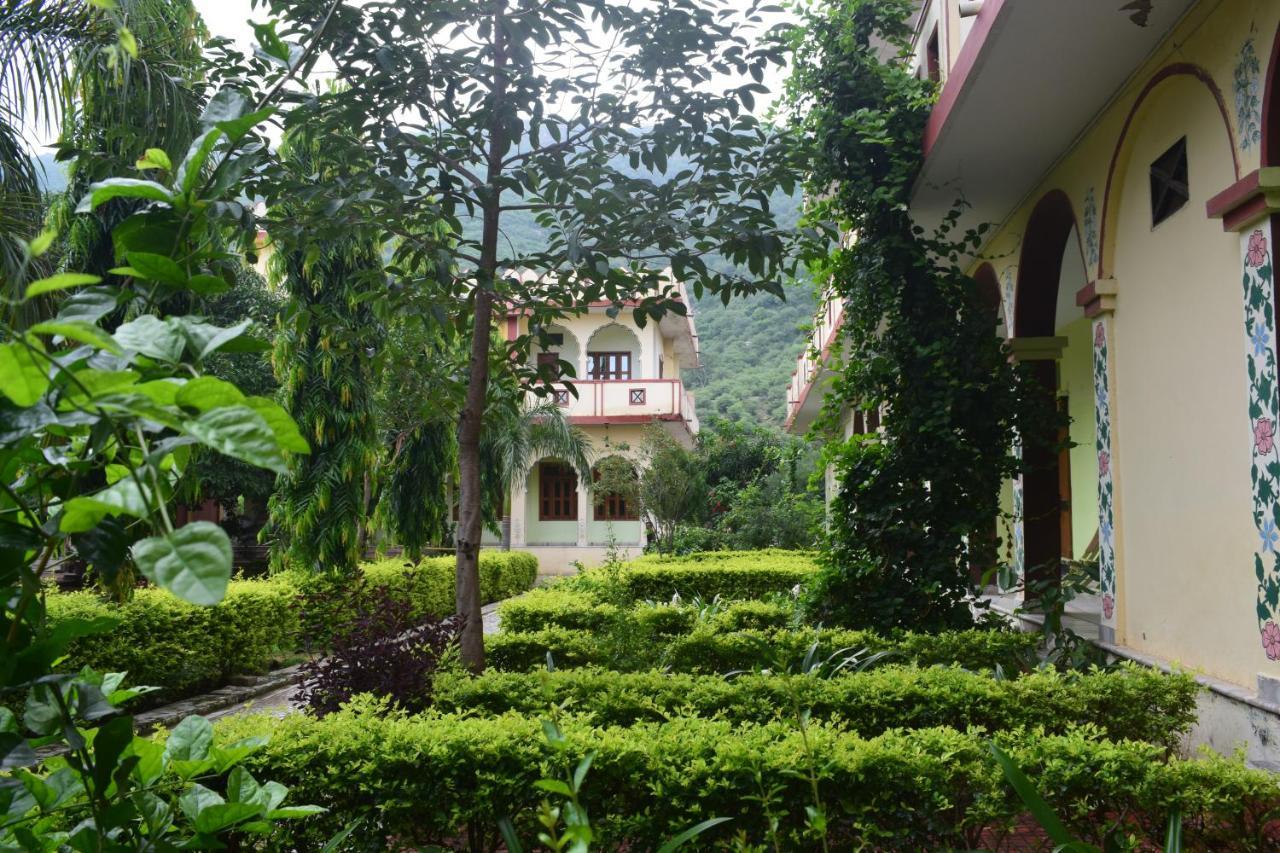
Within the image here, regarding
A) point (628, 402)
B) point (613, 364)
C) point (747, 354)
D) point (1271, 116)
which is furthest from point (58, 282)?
point (747, 354)

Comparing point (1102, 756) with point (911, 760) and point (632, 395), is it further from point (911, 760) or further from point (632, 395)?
point (632, 395)

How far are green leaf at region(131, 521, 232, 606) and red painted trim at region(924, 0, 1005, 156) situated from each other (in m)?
4.94

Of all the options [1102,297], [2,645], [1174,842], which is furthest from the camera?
[1102,297]

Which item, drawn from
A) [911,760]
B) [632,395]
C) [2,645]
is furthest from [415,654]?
[632,395]

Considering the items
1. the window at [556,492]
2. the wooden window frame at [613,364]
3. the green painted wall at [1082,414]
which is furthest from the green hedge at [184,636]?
the wooden window frame at [613,364]

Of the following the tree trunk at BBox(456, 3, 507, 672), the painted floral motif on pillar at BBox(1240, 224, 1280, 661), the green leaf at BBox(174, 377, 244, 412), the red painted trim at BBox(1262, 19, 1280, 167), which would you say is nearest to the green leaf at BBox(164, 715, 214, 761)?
the green leaf at BBox(174, 377, 244, 412)

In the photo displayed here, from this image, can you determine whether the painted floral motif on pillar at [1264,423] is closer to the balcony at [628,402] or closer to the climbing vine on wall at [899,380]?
the climbing vine on wall at [899,380]

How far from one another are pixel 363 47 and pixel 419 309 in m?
1.10

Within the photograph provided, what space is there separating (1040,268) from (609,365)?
19449 millimetres

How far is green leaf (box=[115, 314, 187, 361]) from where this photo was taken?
2.87 feet

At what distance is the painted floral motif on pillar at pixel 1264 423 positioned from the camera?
161 inches

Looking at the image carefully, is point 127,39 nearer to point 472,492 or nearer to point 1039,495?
point 472,492

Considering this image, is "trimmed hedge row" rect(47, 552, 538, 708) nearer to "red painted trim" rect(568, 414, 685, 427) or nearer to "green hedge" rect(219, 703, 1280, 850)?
"green hedge" rect(219, 703, 1280, 850)

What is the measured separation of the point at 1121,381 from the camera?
592 cm
